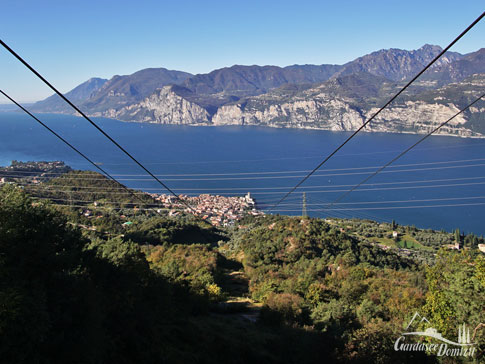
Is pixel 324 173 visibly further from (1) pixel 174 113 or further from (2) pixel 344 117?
(1) pixel 174 113

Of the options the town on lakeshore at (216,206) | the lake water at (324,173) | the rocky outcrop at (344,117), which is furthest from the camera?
the rocky outcrop at (344,117)

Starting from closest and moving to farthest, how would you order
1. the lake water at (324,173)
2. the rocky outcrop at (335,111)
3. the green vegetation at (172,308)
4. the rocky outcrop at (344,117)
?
the green vegetation at (172,308)
the lake water at (324,173)
the rocky outcrop at (344,117)
the rocky outcrop at (335,111)

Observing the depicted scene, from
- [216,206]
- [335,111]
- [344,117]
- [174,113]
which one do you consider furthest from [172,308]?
[174,113]

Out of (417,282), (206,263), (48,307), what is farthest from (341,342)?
(206,263)

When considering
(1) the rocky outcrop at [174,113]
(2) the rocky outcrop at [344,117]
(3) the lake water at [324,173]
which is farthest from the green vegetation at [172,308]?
(1) the rocky outcrop at [174,113]

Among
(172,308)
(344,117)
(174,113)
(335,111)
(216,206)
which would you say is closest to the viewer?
(172,308)

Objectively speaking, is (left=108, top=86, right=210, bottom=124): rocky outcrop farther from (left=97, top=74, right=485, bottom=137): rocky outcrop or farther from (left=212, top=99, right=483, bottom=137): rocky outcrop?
(left=212, top=99, right=483, bottom=137): rocky outcrop

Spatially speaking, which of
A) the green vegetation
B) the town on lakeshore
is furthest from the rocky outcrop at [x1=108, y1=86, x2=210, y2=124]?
the green vegetation

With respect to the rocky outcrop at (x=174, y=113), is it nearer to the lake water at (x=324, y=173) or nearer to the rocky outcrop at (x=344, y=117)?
the rocky outcrop at (x=344, y=117)

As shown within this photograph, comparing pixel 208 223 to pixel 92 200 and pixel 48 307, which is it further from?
pixel 48 307
